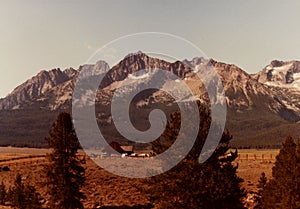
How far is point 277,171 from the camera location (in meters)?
46.9

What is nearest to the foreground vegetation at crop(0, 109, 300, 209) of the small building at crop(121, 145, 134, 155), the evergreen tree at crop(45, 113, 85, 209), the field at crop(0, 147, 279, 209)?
the evergreen tree at crop(45, 113, 85, 209)

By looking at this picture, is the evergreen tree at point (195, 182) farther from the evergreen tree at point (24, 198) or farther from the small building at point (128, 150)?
the small building at point (128, 150)

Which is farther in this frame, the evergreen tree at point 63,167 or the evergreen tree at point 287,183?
the evergreen tree at point 63,167

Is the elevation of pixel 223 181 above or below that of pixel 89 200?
above

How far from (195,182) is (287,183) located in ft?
38.3

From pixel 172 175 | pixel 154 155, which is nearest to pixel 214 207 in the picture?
pixel 172 175

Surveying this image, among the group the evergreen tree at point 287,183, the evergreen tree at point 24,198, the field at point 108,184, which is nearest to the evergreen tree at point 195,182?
the evergreen tree at point 287,183

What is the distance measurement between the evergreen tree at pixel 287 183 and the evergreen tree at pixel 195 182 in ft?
18.0

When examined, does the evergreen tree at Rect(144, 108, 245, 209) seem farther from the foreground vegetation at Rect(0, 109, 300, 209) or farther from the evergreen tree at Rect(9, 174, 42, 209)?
the evergreen tree at Rect(9, 174, 42, 209)

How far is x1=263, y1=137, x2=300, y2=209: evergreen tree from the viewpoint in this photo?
140 feet

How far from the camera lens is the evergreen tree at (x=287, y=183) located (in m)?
42.8

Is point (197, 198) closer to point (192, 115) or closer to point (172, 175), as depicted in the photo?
point (172, 175)

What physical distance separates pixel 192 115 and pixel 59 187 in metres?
18.8

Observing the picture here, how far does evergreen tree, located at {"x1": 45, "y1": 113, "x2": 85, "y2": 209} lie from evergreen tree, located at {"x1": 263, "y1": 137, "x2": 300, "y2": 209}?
920 inches
